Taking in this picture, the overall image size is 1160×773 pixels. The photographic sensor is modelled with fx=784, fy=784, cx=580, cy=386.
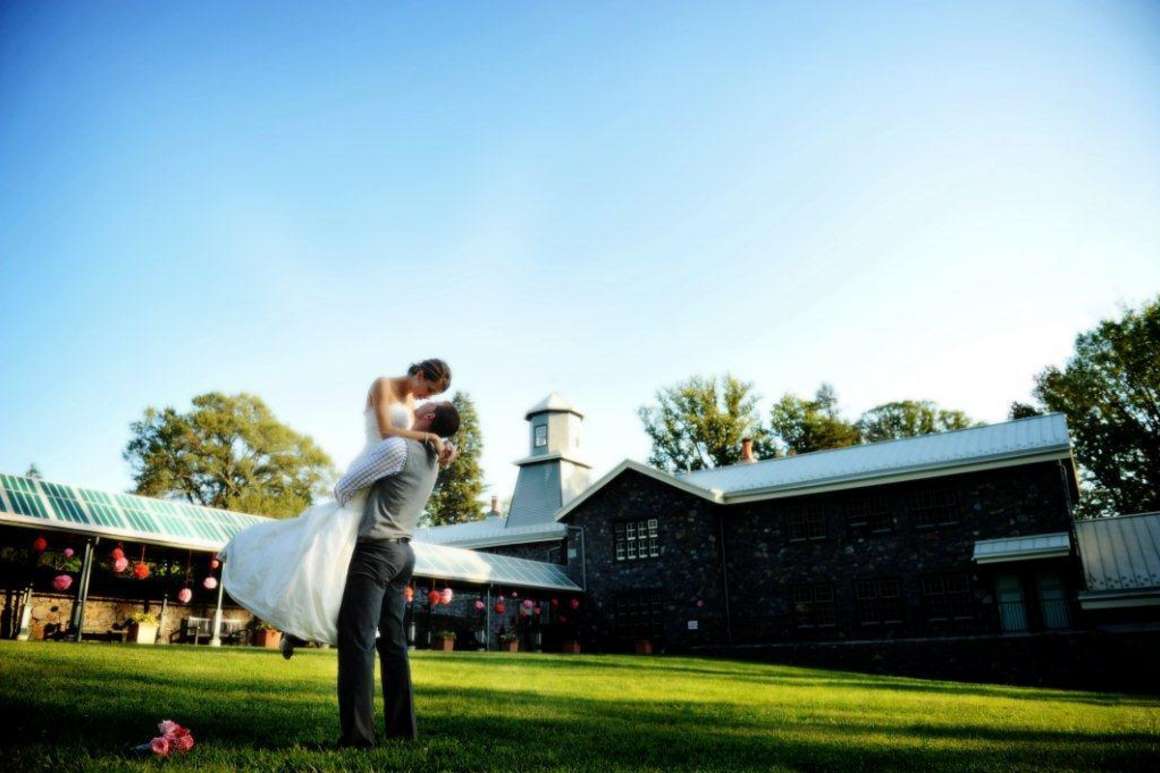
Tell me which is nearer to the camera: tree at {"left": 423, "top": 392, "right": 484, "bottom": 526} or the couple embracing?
the couple embracing

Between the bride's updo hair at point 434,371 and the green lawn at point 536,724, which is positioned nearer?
the green lawn at point 536,724

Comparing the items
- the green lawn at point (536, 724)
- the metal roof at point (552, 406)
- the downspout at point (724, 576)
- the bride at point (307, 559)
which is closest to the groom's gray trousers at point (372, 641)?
the bride at point (307, 559)

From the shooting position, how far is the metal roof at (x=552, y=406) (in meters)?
37.2

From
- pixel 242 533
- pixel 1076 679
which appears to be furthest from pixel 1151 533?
pixel 242 533

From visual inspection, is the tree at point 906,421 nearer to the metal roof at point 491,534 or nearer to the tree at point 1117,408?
the tree at point 1117,408

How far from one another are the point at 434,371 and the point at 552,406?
32.2 metres

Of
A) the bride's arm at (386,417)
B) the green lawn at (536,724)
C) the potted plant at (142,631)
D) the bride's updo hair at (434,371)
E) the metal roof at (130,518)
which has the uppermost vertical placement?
the metal roof at (130,518)

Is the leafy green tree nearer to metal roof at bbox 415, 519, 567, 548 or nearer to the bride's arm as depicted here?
metal roof at bbox 415, 519, 567, 548

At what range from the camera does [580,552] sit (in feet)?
98.4

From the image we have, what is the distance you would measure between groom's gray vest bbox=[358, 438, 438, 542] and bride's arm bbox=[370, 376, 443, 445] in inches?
2.6

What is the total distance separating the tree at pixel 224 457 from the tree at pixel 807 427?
28129 millimetres

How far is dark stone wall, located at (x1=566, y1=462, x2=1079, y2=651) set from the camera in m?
22.2

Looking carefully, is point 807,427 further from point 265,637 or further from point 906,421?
point 265,637

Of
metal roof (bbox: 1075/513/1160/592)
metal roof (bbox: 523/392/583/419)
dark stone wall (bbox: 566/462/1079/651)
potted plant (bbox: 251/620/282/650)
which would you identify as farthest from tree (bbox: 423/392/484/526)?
metal roof (bbox: 1075/513/1160/592)
